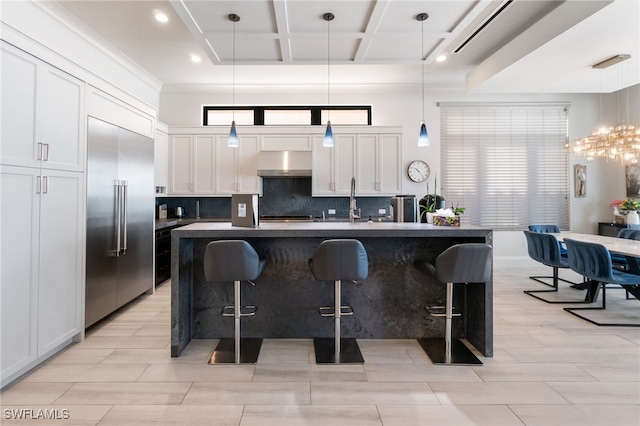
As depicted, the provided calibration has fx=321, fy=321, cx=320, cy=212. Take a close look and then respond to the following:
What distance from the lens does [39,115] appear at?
2.45 m

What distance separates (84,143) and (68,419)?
2.22 meters

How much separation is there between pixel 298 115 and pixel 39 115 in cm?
426

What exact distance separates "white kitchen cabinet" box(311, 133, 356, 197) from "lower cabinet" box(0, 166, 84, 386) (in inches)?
143

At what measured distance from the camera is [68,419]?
6.25ft

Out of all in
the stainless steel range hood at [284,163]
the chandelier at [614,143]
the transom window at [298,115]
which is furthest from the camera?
the transom window at [298,115]

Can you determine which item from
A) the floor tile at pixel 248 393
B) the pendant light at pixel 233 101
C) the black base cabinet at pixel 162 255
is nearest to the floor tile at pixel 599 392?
the floor tile at pixel 248 393

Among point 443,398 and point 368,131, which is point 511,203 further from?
point 443,398

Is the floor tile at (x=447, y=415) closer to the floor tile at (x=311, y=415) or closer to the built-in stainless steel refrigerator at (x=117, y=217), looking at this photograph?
the floor tile at (x=311, y=415)

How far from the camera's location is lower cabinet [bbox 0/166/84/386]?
7.14ft

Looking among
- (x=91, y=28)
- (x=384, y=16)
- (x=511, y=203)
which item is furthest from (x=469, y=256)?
(x=91, y=28)

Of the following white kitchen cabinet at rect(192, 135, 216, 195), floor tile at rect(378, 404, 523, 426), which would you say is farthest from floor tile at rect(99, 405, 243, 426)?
white kitchen cabinet at rect(192, 135, 216, 195)

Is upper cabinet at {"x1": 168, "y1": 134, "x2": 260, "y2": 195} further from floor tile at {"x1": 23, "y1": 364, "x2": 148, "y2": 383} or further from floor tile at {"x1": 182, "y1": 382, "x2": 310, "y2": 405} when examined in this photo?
floor tile at {"x1": 182, "y1": 382, "x2": 310, "y2": 405}

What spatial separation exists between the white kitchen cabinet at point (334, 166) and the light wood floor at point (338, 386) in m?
3.30

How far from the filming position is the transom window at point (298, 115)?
20.2 ft
